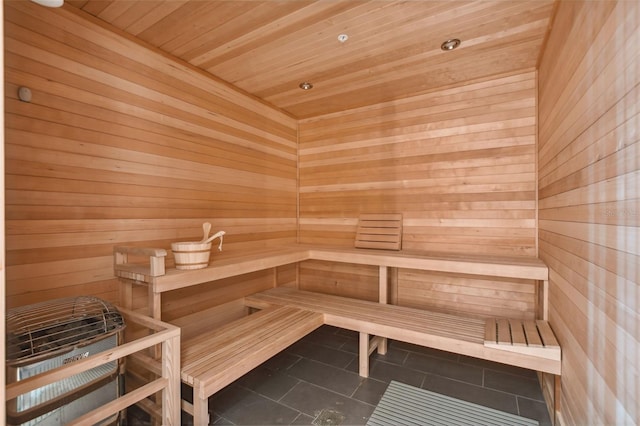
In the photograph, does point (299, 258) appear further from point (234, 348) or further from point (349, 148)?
point (349, 148)

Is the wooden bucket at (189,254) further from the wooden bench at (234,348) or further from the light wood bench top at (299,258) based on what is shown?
the wooden bench at (234,348)

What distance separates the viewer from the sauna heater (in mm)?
1305

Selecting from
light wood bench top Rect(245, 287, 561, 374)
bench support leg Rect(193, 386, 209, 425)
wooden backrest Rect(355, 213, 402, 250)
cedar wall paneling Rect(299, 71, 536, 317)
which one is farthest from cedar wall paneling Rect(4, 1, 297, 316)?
wooden backrest Rect(355, 213, 402, 250)

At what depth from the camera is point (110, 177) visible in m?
2.00

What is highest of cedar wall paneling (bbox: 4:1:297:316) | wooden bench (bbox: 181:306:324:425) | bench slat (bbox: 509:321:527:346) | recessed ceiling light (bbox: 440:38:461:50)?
recessed ceiling light (bbox: 440:38:461:50)

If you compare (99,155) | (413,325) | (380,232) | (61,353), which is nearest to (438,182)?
(380,232)

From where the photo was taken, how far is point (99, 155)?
1947 millimetres

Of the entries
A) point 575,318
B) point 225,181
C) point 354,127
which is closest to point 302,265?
point 225,181

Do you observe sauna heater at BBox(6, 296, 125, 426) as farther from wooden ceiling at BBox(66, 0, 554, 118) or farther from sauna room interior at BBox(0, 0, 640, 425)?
wooden ceiling at BBox(66, 0, 554, 118)

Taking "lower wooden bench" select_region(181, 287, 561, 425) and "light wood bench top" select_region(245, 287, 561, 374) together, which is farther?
"light wood bench top" select_region(245, 287, 561, 374)

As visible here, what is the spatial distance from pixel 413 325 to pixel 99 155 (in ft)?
7.94

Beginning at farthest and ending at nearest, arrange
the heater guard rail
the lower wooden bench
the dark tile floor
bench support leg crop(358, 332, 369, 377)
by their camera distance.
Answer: bench support leg crop(358, 332, 369, 377) → the dark tile floor → the lower wooden bench → the heater guard rail

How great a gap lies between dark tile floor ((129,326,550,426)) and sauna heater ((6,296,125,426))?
652 mm

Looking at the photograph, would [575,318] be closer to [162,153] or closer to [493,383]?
[493,383]
